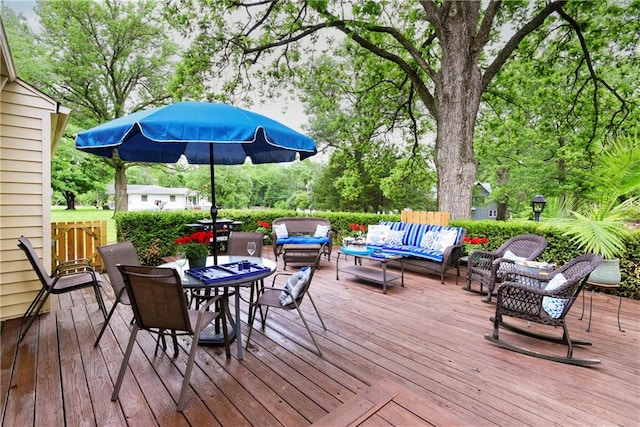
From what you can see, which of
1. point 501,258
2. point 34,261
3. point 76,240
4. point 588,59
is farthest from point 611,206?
point 76,240

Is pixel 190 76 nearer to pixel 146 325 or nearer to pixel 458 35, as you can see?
pixel 458 35

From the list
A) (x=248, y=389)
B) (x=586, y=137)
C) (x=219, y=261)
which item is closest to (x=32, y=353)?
(x=219, y=261)

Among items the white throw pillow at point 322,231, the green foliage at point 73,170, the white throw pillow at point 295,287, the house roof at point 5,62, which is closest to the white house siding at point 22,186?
the house roof at point 5,62

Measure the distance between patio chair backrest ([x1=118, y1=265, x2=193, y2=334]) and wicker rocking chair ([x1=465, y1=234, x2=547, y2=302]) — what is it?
Answer: 12.2 feet

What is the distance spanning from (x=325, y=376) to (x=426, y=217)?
488cm

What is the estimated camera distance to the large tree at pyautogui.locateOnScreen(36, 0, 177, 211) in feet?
43.0

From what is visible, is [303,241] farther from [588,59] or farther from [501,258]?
[588,59]

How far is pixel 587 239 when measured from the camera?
3713mm

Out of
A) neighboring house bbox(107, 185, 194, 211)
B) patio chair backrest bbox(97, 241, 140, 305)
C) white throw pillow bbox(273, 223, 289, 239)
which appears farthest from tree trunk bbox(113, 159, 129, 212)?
neighboring house bbox(107, 185, 194, 211)

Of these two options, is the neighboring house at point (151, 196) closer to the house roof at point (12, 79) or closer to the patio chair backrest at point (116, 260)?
the house roof at point (12, 79)

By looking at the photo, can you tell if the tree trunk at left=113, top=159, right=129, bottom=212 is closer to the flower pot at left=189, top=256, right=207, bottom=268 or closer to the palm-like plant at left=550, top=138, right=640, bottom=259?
the flower pot at left=189, top=256, right=207, bottom=268

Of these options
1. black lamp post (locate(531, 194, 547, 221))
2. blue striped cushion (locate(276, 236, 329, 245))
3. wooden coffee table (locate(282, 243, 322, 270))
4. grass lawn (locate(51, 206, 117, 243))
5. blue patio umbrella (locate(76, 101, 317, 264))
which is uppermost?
blue patio umbrella (locate(76, 101, 317, 264))

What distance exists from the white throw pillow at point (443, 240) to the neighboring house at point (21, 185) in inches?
229

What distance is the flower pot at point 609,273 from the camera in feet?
11.5
